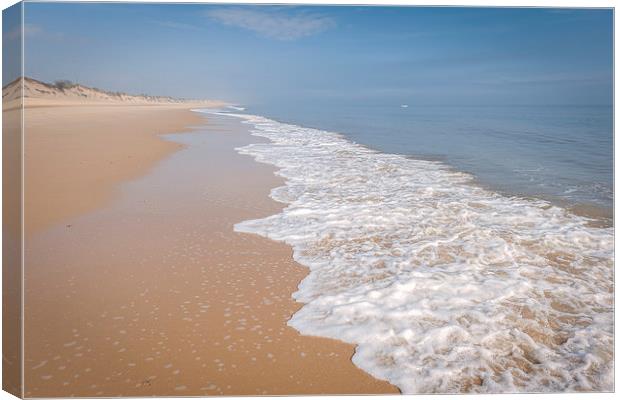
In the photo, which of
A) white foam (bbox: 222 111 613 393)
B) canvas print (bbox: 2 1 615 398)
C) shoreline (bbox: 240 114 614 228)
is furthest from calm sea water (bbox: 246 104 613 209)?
white foam (bbox: 222 111 613 393)

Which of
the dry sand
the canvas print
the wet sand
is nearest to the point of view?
the wet sand

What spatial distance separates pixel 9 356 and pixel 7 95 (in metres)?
1.55

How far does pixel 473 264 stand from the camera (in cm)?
391

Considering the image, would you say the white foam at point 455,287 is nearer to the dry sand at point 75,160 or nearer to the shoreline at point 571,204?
the shoreline at point 571,204

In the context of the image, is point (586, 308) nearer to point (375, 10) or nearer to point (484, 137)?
point (375, 10)

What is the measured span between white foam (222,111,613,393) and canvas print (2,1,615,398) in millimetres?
17

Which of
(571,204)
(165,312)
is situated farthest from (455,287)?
(571,204)

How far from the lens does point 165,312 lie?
2.96m

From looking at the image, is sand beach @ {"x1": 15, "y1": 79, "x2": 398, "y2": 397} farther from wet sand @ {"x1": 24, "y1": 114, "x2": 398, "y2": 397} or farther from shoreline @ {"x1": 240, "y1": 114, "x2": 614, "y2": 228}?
shoreline @ {"x1": 240, "y1": 114, "x2": 614, "y2": 228}

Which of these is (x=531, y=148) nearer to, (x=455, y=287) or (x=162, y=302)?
(x=455, y=287)

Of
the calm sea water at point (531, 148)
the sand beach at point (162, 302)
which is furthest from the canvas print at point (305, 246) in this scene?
the calm sea water at point (531, 148)

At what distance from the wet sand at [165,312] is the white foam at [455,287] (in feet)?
0.75

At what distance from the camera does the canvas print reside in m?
2.57

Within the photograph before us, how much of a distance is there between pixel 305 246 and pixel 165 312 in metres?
1.58
